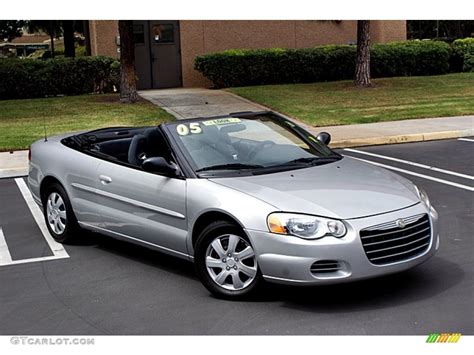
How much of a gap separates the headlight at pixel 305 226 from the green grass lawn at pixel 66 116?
9924 mm

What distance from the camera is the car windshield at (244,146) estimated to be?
6.04 metres

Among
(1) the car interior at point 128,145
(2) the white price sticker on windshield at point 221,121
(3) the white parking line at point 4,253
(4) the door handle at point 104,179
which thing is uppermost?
(2) the white price sticker on windshield at point 221,121

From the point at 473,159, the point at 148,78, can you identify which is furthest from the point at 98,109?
the point at 473,159

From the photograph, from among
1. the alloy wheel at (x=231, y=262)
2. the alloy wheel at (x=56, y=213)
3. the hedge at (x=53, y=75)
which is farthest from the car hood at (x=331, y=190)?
the hedge at (x=53, y=75)

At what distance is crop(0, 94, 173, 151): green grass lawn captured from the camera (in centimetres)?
1551

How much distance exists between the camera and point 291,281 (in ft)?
16.6

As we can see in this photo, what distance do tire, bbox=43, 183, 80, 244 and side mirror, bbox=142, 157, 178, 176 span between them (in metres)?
1.52

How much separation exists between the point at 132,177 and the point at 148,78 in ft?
57.8

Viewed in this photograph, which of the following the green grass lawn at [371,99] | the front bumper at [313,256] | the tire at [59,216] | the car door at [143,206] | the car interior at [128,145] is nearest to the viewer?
the front bumper at [313,256]

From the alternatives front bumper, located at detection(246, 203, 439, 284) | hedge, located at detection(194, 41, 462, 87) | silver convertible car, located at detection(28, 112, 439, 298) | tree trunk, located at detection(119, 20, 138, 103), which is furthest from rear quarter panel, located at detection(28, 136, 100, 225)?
hedge, located at detection(194, 41, 462, 87)

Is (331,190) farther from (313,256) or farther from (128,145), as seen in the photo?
(128,145)

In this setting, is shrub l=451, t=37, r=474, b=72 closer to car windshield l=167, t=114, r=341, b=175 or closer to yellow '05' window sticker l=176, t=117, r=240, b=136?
car windshield l=167, t=114, r=341, b=175
